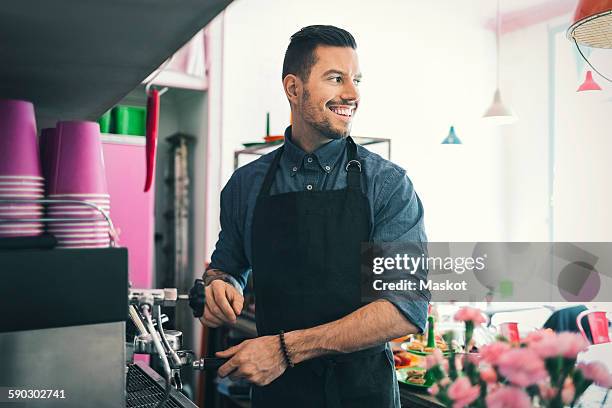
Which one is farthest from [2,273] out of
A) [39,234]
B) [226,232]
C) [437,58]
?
[437,58]

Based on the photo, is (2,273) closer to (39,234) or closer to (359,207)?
(39,234)

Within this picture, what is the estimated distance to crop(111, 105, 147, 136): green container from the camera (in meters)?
2.52

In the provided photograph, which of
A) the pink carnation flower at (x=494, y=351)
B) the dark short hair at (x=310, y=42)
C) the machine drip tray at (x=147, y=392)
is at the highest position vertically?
the dark short hair at (x=310, y=42)

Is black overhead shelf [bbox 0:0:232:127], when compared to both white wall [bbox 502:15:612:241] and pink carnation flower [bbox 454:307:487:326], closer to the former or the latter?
pink carnation flower [bbox 454:307:487:326]

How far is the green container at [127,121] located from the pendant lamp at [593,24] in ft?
5.86

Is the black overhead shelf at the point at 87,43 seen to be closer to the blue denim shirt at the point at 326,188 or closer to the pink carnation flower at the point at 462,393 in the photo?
the blue denim shirt at the point at 326,188

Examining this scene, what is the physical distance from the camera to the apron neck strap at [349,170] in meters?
1.04

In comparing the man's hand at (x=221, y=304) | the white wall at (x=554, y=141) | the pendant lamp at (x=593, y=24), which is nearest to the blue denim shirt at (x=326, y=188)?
the man's hand at (x=221, y=304)

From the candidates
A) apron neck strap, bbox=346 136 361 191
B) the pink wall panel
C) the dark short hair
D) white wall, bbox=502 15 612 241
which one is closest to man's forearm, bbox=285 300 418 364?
apron neck strap, bbox=346 136 361 191

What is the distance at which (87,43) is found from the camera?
692 millimetres

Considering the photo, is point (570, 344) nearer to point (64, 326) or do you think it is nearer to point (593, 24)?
point (64, 326)

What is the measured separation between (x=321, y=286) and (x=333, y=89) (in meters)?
0.34

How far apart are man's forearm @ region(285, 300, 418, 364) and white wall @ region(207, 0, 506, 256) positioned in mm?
1854

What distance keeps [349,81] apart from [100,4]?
1.79 feet
